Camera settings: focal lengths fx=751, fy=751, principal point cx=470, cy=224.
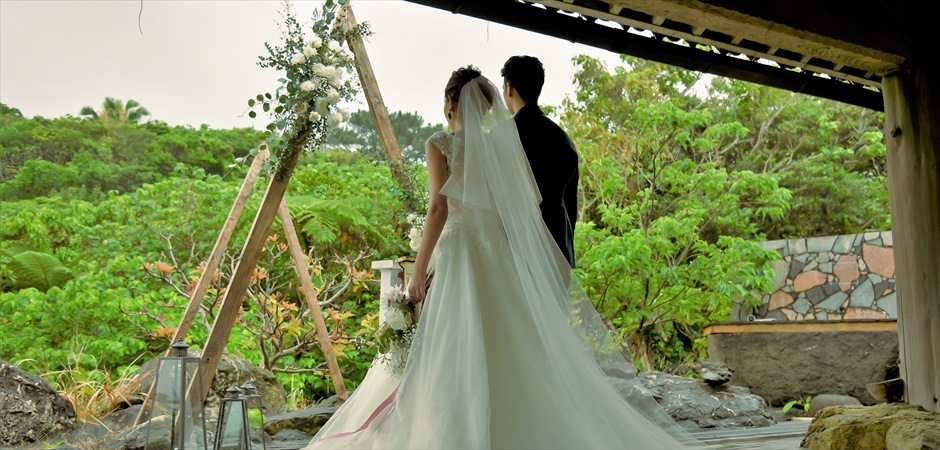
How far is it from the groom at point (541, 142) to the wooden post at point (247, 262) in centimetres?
108

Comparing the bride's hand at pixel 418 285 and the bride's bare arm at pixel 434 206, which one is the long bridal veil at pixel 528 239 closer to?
the bride's bare arm at pixel 434 206

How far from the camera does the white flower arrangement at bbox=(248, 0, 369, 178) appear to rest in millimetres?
3471

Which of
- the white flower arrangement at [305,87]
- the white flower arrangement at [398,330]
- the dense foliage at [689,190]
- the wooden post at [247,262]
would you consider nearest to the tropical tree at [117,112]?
the dense foliage at [689,190]

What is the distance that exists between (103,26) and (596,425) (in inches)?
467

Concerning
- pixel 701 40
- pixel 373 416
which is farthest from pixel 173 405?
pixel 701 40

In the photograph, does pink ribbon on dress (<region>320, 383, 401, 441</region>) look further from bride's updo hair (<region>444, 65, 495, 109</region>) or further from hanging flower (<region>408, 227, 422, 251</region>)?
hanging flower (<region>408, 227, 422, 251</region>)

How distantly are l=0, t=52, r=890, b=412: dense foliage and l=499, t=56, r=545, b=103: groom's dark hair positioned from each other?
158 cm

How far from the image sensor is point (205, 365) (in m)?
3.32

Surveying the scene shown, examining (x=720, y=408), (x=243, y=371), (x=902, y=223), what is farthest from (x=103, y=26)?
(x=902, y=223)

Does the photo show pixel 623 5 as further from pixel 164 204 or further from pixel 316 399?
pixel 164 204

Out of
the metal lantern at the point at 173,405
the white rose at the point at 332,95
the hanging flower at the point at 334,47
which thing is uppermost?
the hanging flower at the point at 334,47

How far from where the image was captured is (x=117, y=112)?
37.4 feet

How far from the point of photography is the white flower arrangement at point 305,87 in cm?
347

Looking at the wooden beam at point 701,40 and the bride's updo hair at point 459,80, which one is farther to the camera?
the wooden beam at point 701,40
